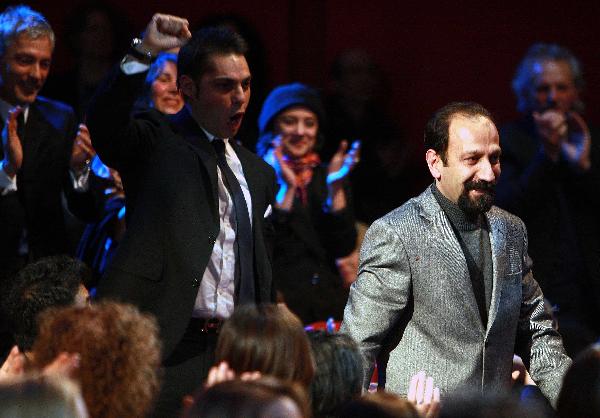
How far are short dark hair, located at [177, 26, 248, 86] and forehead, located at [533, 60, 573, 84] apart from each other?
216cm

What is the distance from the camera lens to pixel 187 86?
4512 mm

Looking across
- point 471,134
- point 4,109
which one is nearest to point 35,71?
point 4,109

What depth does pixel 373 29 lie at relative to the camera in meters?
7.29

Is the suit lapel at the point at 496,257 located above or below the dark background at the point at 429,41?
below

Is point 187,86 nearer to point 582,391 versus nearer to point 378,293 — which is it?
point 378,293

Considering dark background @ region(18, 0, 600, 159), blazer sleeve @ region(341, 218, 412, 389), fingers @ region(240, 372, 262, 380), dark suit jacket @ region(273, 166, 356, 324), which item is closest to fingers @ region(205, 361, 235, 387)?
fingers @ region(240, 372, 262, 380)

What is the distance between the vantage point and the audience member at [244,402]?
8.31ft

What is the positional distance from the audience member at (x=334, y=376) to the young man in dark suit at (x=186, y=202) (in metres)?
0.84

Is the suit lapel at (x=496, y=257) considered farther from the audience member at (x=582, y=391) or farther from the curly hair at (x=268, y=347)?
the audience member at (x=582, y=391)

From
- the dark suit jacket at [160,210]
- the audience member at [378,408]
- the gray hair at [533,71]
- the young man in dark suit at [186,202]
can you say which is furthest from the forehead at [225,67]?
the gray hair at [533,71]

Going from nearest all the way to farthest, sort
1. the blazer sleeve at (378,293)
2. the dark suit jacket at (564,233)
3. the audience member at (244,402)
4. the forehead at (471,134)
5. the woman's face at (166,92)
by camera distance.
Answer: the audience member at (244,402)
the blazer sleeve at (378,293)
the forehead at (471,134)
the woman's face at (166,92)
the dark suit jacket at (564,233)

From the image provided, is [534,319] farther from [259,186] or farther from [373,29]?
[373,29]

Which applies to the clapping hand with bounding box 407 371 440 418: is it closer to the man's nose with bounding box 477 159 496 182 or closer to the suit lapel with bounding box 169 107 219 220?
the man's nose with bounding box 477 159 496 182

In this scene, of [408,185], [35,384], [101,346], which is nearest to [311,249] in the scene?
[408,185]
